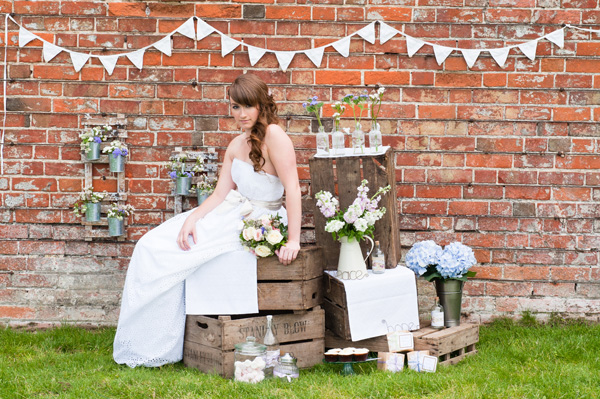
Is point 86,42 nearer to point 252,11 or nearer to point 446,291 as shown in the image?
point 252,11

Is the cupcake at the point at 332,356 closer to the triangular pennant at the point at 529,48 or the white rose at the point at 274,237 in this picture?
the white rose at the point at 274,237

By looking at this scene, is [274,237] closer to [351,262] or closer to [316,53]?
[351,262]

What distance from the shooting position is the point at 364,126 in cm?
435

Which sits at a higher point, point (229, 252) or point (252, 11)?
point (252, 11)

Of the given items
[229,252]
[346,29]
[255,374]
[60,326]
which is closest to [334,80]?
[346,29]

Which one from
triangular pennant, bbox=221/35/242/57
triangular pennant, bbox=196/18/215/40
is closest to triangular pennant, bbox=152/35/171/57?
triangular pennant, bbox=196/18/215/40

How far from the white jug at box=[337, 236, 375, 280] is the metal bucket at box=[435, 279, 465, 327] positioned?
0.57m

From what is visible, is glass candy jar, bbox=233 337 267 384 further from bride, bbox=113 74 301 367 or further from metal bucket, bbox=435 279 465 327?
metal bucket, bbox=435 279 465 327

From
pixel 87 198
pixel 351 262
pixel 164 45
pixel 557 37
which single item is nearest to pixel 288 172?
pixel 351 262

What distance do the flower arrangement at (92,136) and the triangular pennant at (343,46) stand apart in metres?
1.56

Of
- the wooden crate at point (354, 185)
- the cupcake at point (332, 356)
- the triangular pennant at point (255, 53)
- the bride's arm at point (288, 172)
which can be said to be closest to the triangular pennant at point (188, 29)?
the triangular pennant at point (255, 53)

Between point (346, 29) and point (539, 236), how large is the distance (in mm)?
1868

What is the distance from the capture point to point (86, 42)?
4.31m

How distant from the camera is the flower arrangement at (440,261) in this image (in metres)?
3.89
